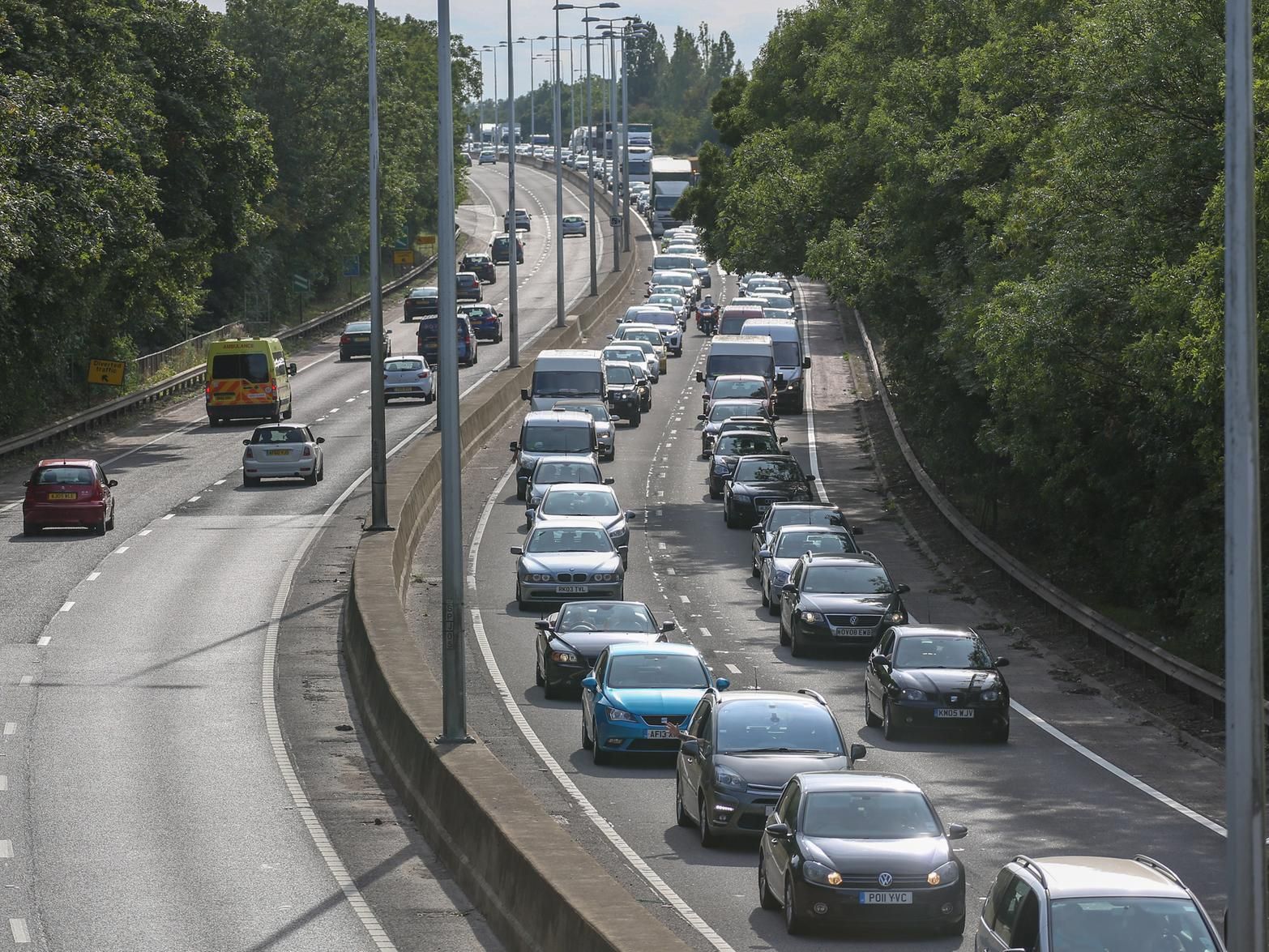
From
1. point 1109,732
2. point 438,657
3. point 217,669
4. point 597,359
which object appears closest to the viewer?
point 1109,732

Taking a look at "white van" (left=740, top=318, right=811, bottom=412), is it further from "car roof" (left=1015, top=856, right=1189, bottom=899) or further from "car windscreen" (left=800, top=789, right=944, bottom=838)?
"car roof" (left=1015, top=856, right=1189, bottom=899)

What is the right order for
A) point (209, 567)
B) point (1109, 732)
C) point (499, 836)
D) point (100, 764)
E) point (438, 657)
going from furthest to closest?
point (209, 567), point (438, 657), point (1109, 732), point (100, 764), point (499, 836)

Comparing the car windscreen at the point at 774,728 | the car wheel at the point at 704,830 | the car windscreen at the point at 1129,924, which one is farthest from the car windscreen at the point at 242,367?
the car windscreen at the point at 1129,924

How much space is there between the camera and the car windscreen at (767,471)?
141ft

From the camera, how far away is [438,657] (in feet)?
101

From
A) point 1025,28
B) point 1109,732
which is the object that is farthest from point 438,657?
point 1025,28

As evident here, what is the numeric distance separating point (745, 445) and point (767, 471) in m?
4.49

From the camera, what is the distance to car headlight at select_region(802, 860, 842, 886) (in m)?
15.4

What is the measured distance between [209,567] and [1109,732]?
17.9 meters

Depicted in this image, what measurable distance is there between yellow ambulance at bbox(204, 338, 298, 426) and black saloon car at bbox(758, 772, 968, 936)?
4295 centimetres

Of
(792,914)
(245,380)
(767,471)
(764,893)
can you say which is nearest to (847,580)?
(767,471)

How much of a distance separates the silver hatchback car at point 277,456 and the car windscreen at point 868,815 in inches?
1274

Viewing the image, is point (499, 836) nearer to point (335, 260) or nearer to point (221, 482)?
point (221, 482)

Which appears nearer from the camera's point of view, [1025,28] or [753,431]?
[1025,28]
